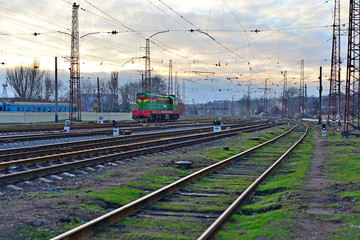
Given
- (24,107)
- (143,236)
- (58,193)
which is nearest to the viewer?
(143,236)

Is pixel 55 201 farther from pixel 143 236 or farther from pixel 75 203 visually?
pixel 143 236

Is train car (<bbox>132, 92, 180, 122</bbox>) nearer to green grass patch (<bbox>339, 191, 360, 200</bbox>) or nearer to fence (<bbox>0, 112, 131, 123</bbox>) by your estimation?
fence (<bbox>0, 112, 131, 123</bbox>)

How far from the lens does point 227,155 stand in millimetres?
17234

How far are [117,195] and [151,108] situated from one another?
142 ft

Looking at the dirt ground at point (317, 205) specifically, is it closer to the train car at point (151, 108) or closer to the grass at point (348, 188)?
the grass at point (348, 188)

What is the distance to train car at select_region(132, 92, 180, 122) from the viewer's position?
51031 millimetres

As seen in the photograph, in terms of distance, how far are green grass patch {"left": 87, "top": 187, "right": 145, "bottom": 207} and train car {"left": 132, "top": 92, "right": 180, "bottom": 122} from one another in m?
42.0

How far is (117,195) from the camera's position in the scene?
8.50 metres

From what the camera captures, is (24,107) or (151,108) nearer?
(151,108)

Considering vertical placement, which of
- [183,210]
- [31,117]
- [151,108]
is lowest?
[183,210]

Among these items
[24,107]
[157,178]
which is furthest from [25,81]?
[157,178]

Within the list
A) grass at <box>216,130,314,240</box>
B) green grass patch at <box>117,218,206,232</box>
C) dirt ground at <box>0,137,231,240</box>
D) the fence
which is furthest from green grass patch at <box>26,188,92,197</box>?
the fence

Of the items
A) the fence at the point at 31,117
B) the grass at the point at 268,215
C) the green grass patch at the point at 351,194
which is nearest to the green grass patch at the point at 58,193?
the grass at the point at 268,215

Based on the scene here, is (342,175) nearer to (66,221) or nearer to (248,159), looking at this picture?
(248,159)
